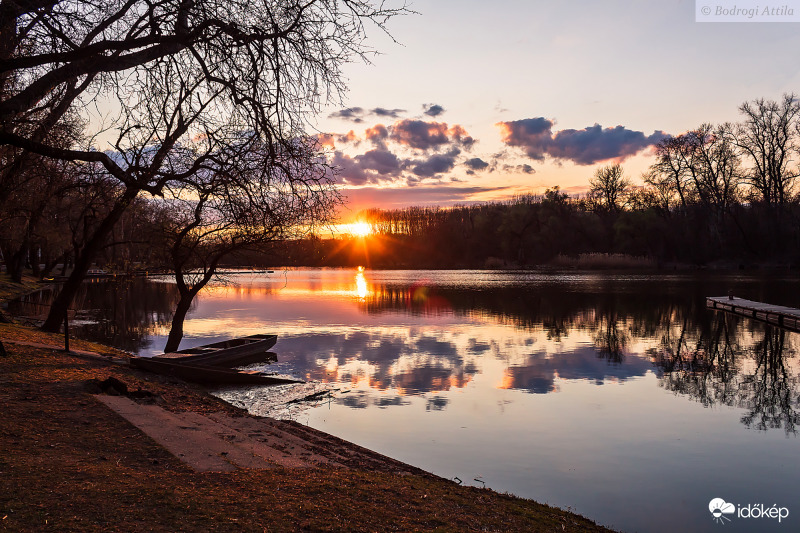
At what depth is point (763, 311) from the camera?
33844 mm

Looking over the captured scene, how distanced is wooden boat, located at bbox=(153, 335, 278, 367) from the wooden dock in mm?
27485

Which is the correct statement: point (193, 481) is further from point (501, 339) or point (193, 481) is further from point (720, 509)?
point (501, 339)

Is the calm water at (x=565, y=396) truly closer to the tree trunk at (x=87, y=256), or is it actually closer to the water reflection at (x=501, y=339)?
the water reflection at (x=501, y=339)

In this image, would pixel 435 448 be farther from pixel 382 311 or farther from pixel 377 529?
pixel 382 311

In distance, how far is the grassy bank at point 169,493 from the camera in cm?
574

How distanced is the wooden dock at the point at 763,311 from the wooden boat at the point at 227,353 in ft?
90.2

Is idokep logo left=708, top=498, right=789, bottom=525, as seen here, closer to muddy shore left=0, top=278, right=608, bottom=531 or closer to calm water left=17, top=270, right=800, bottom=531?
calm water left=17, top=270, right=800, bottom=531

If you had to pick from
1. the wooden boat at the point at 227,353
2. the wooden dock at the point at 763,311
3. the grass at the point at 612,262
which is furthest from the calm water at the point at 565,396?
the grass at the point at 612,262

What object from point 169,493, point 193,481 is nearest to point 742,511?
point 193,481

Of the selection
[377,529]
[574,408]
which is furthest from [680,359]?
[377,529]

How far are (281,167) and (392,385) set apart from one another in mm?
12338

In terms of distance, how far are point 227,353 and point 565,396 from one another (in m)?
12.7

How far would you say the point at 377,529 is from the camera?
6.47m

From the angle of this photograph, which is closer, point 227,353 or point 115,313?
point 227,353
